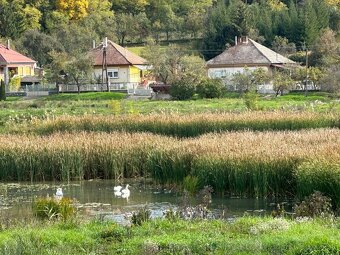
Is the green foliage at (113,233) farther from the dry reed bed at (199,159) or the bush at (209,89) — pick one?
the bush at (209,89)

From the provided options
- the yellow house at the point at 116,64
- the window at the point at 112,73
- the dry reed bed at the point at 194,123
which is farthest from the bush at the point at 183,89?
the dry reed bed at the point at 194,123

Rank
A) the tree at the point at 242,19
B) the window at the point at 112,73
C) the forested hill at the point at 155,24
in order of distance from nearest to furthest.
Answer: the window at the point at 112,73, the forested hill at the point at 155,24, the tree at the point at 242,19

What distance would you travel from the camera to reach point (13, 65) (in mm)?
80000

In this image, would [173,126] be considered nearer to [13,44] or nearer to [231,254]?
[231,254]

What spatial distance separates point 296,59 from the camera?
82.9m

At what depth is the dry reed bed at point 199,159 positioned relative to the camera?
21219 millimetres

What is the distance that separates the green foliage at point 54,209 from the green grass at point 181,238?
1638 millimetres

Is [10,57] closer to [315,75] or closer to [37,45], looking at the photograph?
[37,45]

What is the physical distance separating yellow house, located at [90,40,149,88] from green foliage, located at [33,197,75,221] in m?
57.9

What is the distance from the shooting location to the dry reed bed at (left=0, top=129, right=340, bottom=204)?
69.6 feet

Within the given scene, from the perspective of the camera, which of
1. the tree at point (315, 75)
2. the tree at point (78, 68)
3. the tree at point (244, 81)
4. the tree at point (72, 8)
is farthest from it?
the tree at point (72, 8)

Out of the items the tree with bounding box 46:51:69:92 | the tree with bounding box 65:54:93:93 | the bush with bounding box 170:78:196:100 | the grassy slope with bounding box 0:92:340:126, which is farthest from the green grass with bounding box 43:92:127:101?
the bush with bounding box 170:78:196:100

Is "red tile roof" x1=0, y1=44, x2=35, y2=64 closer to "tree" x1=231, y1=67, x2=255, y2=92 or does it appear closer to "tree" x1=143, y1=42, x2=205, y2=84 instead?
"tree" x1=143, y1=42, x2=205, y2=84

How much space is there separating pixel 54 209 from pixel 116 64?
6032 centimetres
